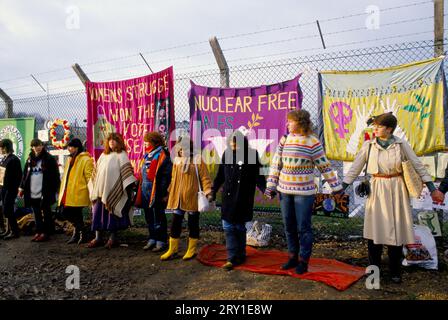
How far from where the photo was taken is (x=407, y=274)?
413 cm

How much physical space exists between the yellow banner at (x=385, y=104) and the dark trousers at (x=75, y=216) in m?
3.88

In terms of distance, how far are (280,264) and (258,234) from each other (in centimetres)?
95

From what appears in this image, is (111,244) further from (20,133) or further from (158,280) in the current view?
(20,133)

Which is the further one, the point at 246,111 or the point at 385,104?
the point at 246,111

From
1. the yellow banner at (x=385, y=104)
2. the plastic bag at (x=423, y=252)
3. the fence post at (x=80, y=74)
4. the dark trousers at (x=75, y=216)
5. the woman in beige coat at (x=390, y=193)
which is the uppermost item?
the fence post at (x=80, y=74)

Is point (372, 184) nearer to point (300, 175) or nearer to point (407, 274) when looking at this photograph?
point (300, 175)

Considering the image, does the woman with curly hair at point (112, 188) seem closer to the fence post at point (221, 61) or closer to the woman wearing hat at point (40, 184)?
the woman wearing hat at point (40, 184)

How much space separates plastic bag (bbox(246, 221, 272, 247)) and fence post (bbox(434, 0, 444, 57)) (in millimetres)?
3138

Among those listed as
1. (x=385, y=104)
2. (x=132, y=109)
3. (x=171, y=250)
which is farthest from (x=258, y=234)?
(x=132, y=109)

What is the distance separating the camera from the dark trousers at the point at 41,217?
608 centimetres

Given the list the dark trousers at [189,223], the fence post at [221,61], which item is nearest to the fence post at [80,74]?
the fence post at [221,61]

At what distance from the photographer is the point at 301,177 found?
3.92 m

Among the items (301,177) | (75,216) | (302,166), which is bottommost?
(75,216)

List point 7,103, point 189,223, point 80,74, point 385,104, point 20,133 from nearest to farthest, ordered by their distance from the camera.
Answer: point 385,104 → point 189,223 → point 80,74 → point 20,133 → point 7,103
